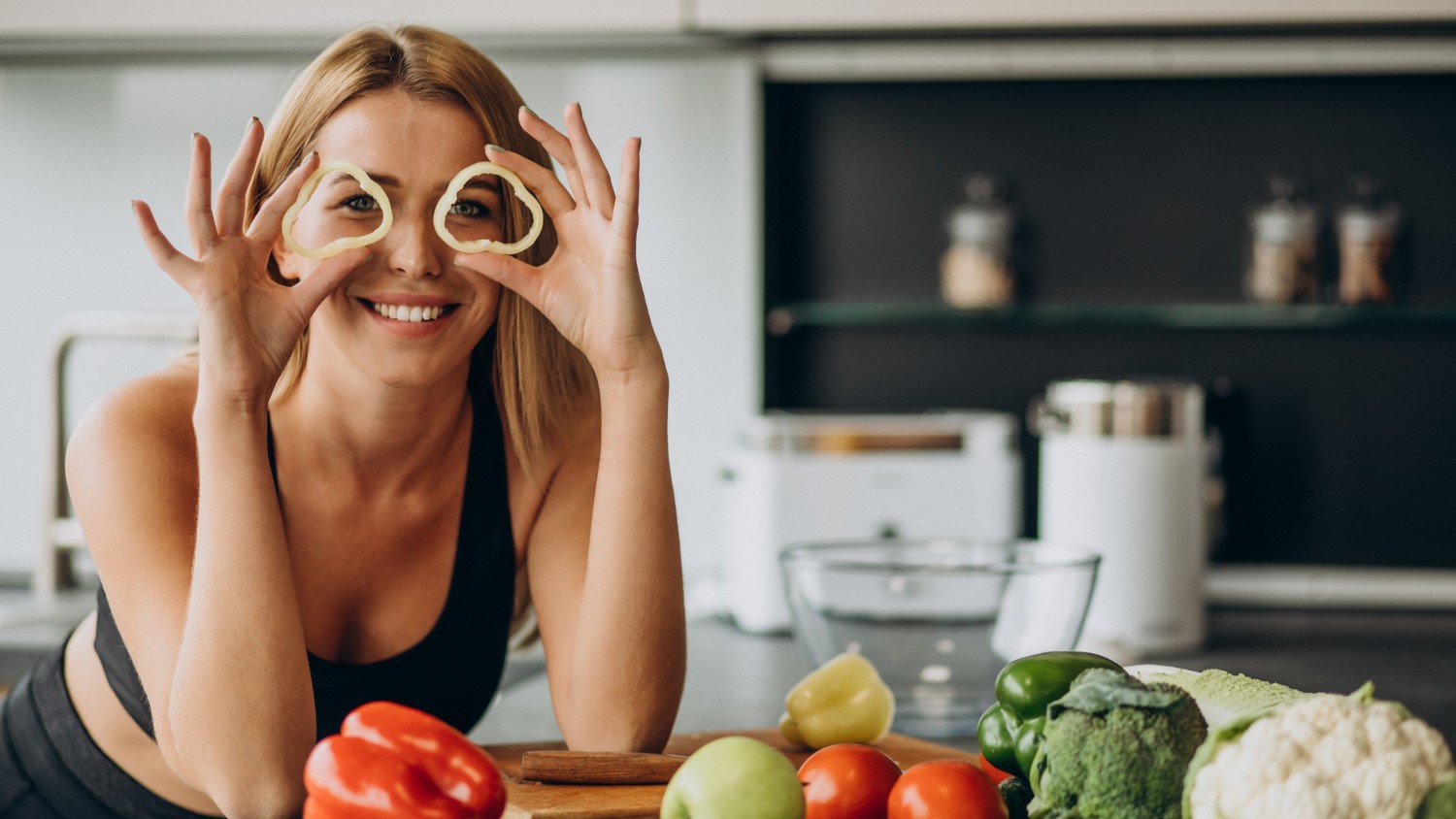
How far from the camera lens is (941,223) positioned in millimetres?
2562

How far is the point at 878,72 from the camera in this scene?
2439 mm

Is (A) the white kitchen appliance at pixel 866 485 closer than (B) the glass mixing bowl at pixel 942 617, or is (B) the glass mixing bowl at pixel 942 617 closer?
(B) the glass mixing bowl at pixel 942 617

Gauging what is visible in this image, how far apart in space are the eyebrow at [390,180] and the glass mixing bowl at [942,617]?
1.48ft

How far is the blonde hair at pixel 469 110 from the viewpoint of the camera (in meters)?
1.11

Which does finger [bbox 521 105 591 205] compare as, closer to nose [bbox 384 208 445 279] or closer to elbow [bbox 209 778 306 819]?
nose [bbox 384 208 445 279]

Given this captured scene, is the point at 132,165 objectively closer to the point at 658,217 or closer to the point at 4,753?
Answer: the point at 658,217

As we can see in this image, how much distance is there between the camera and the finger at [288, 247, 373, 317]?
1003 mm

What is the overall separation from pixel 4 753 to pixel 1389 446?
220cm

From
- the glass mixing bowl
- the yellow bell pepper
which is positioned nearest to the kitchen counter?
the glass mixing bowl

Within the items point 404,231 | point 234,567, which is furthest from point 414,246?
point 234,567

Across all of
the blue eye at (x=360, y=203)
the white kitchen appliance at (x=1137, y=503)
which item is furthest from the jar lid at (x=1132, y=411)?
the blue eye at (x=360, y=203)

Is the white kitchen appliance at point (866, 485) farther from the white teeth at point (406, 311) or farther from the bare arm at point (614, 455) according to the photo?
the white teeth at point (406, 311)

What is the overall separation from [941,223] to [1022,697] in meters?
1.85

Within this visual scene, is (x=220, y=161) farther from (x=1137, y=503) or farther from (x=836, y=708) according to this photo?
(x=836, y=708)
